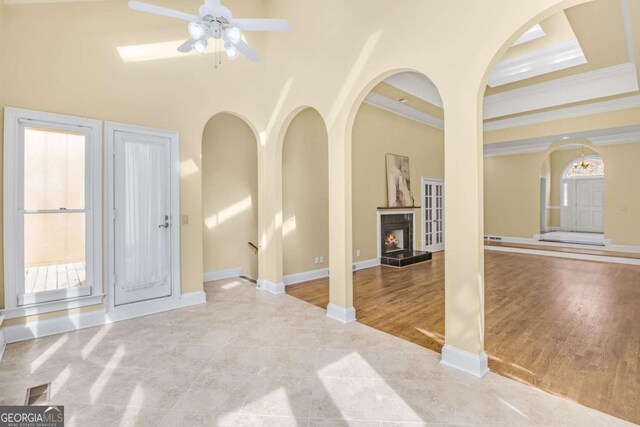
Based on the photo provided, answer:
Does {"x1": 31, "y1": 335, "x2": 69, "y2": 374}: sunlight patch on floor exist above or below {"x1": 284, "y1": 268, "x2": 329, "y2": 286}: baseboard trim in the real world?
below

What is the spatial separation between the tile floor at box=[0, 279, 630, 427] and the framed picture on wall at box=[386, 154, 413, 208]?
434cm

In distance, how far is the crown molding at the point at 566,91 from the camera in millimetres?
5289

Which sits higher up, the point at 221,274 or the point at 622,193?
the point at 622,193

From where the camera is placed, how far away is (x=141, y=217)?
3.91 metres

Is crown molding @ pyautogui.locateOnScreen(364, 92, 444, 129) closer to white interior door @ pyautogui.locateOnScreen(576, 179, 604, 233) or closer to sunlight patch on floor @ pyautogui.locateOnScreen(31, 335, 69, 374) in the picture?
sunlight patch on floor @ pyautogui.locateOnScreen(31, 335, 69, 374)

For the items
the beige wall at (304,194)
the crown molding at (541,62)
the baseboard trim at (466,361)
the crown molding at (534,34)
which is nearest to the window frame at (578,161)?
the crown molding at (541,62)

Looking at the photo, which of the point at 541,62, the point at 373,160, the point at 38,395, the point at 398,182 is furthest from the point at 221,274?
the point at 541,62

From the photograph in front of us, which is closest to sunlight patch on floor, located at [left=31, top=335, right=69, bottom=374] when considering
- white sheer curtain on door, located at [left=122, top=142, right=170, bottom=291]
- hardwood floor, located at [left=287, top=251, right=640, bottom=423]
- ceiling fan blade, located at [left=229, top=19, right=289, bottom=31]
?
white sheer curtain on door, located at [left=122, top=142, right=170, bottom=291]

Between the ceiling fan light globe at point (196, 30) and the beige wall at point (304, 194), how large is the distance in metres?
2.80

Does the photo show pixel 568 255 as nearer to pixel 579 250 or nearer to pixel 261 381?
pixel 579 250

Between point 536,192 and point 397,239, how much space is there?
5.23 meters

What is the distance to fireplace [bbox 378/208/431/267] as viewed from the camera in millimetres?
6820

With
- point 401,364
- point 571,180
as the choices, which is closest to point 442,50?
point 401,364

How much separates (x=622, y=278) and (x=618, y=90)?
11.2 ft
